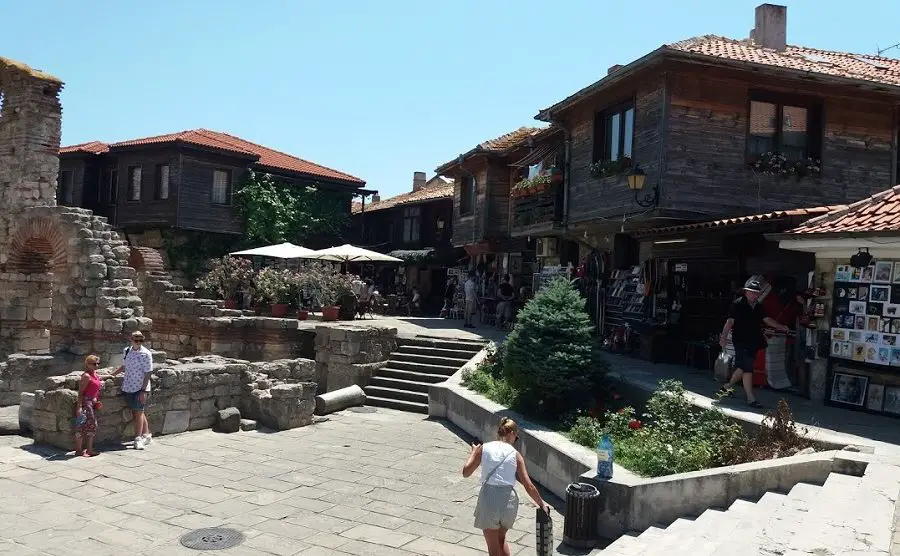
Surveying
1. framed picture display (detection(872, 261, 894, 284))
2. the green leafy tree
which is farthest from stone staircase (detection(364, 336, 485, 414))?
the green leafy tree

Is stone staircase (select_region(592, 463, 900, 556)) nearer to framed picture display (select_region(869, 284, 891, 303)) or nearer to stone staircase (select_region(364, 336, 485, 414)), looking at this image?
framed picture display (select_region(869, 284, 891, 303))

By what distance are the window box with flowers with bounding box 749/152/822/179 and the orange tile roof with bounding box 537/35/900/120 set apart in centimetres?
171

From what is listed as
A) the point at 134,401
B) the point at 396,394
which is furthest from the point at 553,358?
the point at 134,401

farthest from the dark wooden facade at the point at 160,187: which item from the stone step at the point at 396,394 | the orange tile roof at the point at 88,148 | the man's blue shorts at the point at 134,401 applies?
the man's blue shorts at the point at 134,401

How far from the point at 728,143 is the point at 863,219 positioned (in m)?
4.98

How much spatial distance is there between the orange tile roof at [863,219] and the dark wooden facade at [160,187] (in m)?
23.3

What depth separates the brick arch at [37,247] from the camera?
1530 centimetres

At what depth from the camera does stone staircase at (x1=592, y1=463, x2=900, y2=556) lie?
14.9 ft

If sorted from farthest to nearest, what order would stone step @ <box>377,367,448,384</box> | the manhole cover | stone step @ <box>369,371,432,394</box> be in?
stone step @ <box>377,367,448,384</box> → stone step @ <box>369,371,432,394</box> → the manhole cover

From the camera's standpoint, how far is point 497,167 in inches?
958

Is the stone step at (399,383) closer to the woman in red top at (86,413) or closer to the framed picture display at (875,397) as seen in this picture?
the woman in red top at (86,413)

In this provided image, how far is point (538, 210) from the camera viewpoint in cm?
1830

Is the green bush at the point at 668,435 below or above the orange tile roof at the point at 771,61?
below

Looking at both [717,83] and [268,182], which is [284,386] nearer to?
[717,83]
